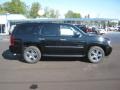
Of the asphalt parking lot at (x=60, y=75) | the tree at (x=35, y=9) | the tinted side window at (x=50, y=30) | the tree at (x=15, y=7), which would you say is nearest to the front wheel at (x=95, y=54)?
the asphalt parking lot at (x=60, y=75)

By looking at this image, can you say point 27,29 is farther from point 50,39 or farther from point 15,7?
point 15,7

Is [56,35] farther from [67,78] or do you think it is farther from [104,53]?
[67,78]

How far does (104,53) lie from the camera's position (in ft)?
42.7

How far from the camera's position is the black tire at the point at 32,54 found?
42.1ft

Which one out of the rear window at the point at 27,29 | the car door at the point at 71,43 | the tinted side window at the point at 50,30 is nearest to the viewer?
the car door at the point at 71,43

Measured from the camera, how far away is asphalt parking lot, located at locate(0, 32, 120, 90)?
8.31 metres

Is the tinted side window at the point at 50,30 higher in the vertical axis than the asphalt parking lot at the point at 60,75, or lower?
higher

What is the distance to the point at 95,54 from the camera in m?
12.8

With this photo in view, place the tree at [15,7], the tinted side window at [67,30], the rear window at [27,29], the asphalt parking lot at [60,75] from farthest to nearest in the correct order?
1. the tree at [15,7]
2. the rear window at [27,29]
3. the tinted side window at [67,30]
4. the asphalt parking lot at [60,75]

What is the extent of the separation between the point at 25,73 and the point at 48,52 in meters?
2.70

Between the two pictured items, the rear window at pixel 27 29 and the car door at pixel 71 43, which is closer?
the car door at pixel 71 43

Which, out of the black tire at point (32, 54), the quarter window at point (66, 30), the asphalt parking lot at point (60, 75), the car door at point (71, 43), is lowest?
the asphalt parking lot at point (60, 75)

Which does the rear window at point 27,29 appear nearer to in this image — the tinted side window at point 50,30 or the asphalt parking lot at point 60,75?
the tinted side window at point 50,30

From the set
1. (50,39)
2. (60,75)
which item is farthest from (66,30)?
(60,75)
